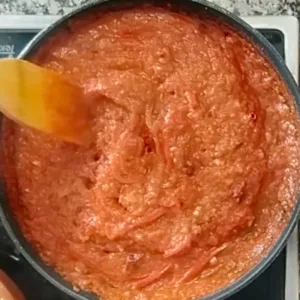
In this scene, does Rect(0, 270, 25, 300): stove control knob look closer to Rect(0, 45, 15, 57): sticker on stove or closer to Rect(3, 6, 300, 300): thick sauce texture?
Rect(3, 6, 300, 300): thick sauce texture

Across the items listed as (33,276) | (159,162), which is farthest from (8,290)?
(159,162)

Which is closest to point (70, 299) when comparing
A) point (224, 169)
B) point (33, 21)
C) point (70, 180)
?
point (70, 180)

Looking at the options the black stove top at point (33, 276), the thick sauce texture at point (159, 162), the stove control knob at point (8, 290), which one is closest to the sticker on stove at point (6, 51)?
the black stove top at point (33, 276)

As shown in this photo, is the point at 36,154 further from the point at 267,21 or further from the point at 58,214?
the point at 267,21

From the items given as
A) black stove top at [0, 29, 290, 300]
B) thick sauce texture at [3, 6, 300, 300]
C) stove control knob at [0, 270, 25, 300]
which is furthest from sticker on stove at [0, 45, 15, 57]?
stove control knob at [0, 270, 25, 300]

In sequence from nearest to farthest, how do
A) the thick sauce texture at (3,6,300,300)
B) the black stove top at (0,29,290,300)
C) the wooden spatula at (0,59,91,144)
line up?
the wooden spatula at (0,59,91,144) → the thick sauce texture at (3,6,300,300) → the black stove top at (0,29,290,300)

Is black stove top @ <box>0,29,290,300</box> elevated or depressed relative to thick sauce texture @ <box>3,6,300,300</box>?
depressed

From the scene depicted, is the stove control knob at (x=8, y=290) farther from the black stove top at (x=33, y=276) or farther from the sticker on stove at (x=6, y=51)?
the sticker on stove at (x=6, y=51)
